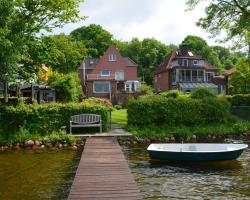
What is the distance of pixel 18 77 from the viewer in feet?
103

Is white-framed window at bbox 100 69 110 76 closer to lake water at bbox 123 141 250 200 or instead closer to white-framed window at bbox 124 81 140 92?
white-framed window at bbox 124 81 140 92

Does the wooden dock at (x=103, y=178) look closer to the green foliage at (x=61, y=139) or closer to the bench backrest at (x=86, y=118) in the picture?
the green foliage at (x=61, y=139)

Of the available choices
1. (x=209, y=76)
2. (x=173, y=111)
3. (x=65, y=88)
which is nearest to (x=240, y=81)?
(x=209, y=76)

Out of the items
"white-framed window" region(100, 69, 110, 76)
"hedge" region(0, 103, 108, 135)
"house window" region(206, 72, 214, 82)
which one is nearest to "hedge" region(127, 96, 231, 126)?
"hedge" region(0, 103, 108, 135)

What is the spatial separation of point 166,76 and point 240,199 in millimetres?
61013

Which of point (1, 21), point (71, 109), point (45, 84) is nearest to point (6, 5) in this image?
point (1, 21)

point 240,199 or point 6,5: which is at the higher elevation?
point 6,5

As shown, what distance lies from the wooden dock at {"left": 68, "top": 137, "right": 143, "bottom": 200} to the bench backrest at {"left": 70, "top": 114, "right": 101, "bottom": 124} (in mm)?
5474

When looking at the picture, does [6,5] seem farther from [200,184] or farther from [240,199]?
[240,199]

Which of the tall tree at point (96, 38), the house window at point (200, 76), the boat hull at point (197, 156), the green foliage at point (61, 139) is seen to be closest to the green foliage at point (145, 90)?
the house window at point (200, 76)

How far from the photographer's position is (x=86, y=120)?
24.6 m

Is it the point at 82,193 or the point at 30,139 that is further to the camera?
the point at 30,139

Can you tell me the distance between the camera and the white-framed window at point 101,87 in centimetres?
6088

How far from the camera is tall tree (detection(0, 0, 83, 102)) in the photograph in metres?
22.8
